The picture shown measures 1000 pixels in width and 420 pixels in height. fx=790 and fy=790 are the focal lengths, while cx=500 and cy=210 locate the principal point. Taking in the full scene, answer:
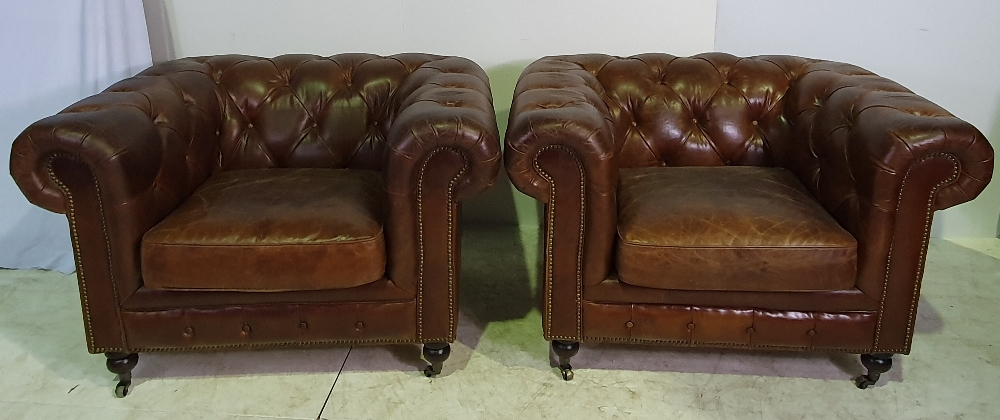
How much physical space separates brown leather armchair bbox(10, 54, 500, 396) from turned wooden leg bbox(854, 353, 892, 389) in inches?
39.5

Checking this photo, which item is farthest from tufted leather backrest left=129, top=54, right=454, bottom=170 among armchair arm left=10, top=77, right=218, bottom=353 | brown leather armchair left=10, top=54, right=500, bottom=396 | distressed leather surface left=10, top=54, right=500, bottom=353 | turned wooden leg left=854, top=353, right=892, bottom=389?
turned wooden leg left=854, top=353, right=892, bottom=389

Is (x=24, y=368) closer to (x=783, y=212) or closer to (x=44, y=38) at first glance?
(x=44, y=38)

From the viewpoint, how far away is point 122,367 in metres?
1.90

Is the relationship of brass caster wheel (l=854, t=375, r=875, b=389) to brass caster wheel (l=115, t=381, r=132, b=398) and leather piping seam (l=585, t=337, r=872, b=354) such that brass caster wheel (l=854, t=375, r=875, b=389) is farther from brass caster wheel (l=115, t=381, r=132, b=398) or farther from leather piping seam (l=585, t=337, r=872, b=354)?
brass caster wheel (l=115, t=381, r=132, b=398)

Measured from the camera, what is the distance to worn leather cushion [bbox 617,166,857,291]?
1786 millimetres

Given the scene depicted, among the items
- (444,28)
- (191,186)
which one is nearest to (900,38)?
(444,28)

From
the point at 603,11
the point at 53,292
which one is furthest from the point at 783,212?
the point at 53,292

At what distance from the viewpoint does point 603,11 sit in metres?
2.59

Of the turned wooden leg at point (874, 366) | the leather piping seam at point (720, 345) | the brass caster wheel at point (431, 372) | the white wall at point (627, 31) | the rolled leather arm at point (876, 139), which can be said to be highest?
the white wall at point (627, 31)

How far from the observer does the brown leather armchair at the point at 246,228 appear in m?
1.71

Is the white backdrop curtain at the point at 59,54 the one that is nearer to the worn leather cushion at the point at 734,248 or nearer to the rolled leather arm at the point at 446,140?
the rolled leather arm at the point at 446,140

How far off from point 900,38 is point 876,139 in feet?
3.42

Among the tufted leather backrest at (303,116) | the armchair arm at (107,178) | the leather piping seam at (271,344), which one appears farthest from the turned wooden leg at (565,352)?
the armchair arm at (107,178)

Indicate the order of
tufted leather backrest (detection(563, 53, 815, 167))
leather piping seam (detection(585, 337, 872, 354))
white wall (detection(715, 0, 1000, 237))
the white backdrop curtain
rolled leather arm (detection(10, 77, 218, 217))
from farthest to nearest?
1. white wall (detection(715, 0, 1000, 237))
2. the white backdrop curtain
3. tufted leather backrest (detection(563, 53, 815, 167))
4. leather piping seam (detection(585, 337, 872, 354))
5. rolled leather arm (detection(10, 77, 218, 217))
